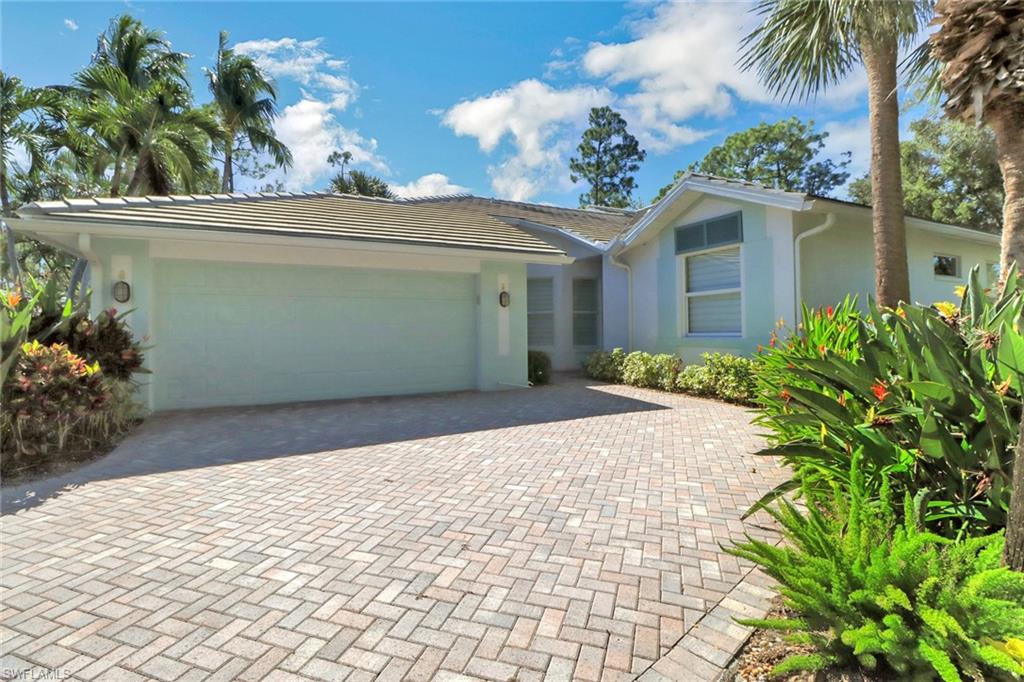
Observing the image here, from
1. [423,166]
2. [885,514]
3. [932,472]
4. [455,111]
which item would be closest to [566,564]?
[885,514]

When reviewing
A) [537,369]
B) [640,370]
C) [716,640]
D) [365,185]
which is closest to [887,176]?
[640,370]

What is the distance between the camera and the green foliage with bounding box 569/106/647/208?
118 feet

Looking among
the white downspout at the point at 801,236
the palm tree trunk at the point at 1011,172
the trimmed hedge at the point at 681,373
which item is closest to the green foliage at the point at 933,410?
the palm tree trunk at the point at 1011,172

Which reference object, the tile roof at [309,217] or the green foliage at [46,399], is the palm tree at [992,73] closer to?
the tile roof at [309,217]

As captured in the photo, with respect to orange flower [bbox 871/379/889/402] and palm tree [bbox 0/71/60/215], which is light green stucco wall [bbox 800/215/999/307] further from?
palm tree [bbox 0/71/60/215]

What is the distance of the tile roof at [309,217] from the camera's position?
7555mm

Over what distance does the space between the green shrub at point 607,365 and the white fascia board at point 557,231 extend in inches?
116

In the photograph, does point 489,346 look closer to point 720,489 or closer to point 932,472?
point 720,489

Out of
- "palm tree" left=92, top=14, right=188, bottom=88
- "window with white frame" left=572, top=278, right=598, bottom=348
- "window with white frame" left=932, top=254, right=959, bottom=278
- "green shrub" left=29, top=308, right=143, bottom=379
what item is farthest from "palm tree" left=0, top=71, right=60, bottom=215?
"window with white frame" left=932, top=254, right=959, bottom=278

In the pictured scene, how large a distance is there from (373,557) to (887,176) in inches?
366

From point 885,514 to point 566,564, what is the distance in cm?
185

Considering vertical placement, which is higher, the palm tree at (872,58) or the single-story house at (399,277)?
the palm tree at (872,58)

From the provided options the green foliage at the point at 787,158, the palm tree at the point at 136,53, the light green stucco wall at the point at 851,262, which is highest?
the green foliage at the point at 787,158

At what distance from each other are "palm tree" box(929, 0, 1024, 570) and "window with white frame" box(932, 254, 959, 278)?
11.3m
